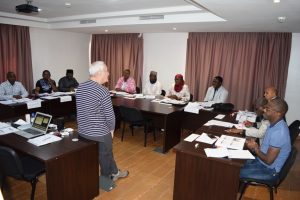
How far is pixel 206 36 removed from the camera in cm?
581

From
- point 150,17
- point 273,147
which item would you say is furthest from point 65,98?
point 273,147

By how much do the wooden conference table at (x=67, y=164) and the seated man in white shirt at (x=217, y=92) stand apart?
3.28m

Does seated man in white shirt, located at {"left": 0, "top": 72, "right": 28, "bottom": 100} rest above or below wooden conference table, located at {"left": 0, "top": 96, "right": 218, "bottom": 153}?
above

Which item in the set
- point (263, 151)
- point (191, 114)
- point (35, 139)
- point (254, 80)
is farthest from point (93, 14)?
point (263, 151)

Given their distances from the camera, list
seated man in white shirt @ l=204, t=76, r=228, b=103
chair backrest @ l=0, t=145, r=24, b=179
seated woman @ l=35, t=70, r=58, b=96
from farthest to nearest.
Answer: seated woman @ l=35, t=70, r=58, b=96 → seated man in white shirt @ l=204, t=76, r=228, b=103 → chair backrest @ l=0, t=145, r=24, b=179

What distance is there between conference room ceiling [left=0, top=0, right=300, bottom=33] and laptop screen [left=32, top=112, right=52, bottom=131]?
2.16 meters

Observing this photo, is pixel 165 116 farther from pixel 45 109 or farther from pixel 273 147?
pixel 45 109

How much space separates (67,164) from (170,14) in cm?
331

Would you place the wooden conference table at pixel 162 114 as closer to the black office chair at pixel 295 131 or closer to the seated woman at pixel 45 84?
the seated woman at pixel 45 84

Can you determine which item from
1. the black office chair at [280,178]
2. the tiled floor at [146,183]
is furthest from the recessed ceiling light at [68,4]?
the black office chair at [280,178]

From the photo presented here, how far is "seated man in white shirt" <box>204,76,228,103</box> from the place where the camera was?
16.3ft

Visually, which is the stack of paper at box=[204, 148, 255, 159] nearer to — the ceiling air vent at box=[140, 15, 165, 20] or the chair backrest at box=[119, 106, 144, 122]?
the chair backrest at box=[119, 106, 144, 122]

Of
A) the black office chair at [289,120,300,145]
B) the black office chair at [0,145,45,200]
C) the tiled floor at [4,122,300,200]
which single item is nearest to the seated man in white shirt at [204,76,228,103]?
the tiled floor at [4,122,300,200]

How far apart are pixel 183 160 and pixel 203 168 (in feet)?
0.70
